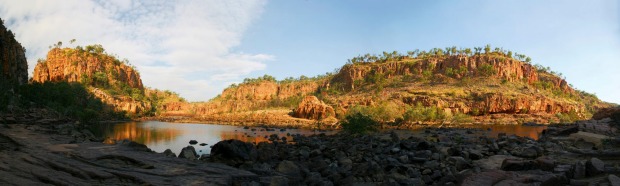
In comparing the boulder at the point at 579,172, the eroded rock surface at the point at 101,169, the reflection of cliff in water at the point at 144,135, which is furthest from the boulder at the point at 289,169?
the reflection of cliff in water at the point at 144,135

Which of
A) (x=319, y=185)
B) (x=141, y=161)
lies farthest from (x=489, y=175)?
(x=141, y=161)

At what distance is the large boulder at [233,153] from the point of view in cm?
1405

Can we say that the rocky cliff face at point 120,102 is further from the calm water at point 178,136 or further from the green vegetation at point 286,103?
the calm water at point 178,136

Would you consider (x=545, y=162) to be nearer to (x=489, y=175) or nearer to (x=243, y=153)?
(x=489, y=175)

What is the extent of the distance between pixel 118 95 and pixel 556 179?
129 metres

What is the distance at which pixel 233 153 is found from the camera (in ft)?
46.7

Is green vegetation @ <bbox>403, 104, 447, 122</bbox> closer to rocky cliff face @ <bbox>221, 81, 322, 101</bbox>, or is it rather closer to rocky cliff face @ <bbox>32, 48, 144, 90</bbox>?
rocky cliff face @ <bbox>221, 81, 322, 101</bbox>

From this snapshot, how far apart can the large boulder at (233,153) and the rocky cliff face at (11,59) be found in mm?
47014

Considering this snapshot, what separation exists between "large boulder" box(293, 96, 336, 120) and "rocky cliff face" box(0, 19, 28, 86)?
54.5 meters

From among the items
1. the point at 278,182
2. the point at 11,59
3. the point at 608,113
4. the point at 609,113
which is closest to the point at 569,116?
the point at 608,113

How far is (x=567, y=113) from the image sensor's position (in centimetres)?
9069

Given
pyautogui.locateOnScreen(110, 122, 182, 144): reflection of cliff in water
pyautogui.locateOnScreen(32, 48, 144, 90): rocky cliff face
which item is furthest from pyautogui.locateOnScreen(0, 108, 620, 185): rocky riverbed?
pyautogui.locateOnScreen(32, 48, 144, 90): rocky cliff face

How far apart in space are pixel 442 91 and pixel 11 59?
9305cm

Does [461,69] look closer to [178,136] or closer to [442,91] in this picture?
[442,91]
